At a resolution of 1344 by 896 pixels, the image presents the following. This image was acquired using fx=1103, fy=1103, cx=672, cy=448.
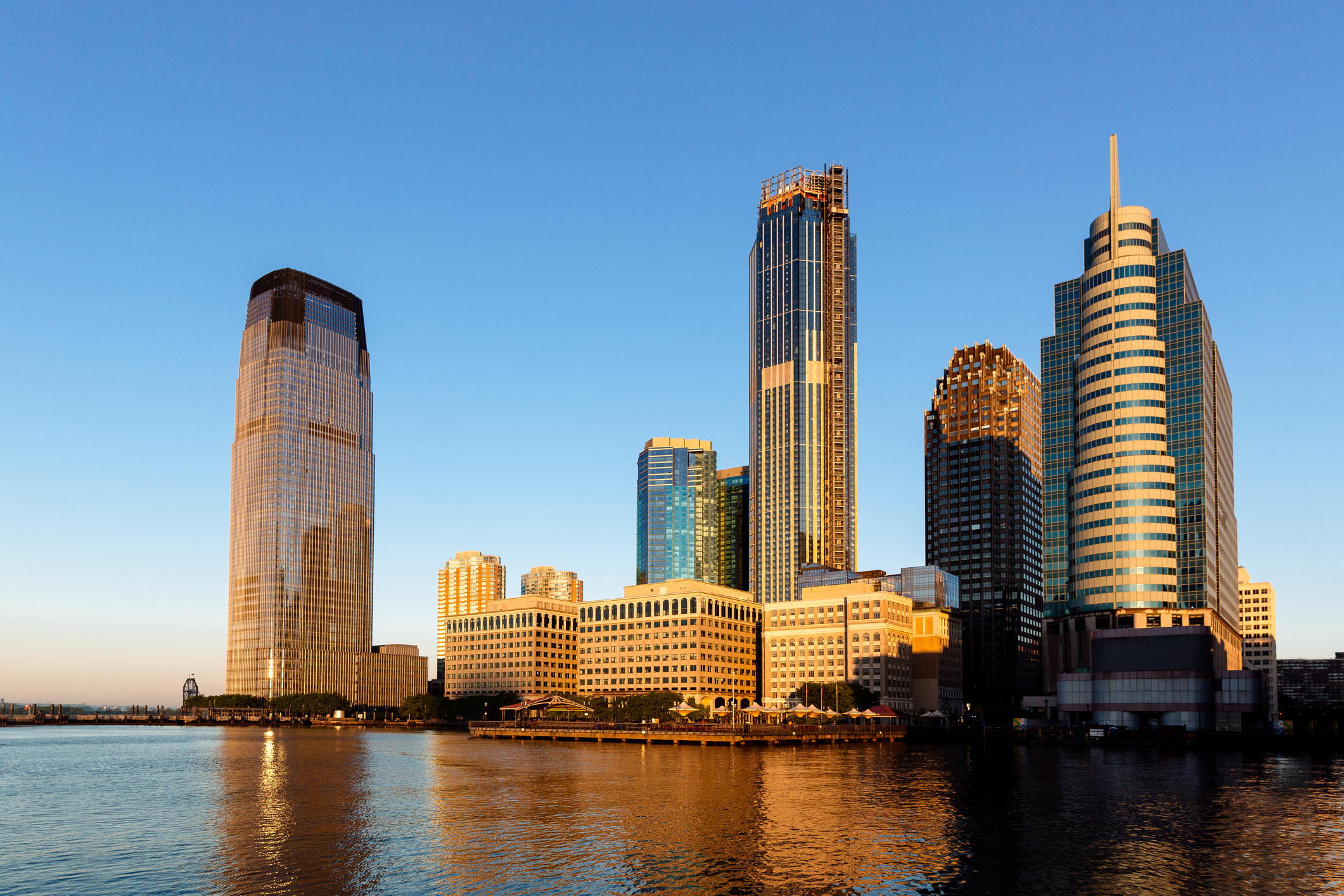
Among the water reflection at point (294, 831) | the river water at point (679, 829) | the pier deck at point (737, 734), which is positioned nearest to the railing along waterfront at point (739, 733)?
the pier deck at point (737, 734)

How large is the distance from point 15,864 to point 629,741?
462 ft

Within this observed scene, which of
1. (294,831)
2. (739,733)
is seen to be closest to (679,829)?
(294,831)

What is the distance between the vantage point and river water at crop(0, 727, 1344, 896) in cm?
5494

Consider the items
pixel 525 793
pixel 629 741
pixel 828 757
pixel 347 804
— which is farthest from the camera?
pixel 629 741

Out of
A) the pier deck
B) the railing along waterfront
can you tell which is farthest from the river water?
the railing along waterfront

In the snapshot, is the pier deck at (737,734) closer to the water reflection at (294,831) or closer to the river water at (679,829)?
the river water at (679,829)

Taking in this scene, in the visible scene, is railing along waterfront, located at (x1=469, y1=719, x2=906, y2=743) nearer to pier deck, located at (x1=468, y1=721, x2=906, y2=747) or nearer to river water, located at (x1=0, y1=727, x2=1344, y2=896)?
pier deck, located at (x1=468, y1=721, x2=906, y2=747)

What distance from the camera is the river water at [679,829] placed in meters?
54.9

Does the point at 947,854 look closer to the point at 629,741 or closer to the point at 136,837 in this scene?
the point at 136,837

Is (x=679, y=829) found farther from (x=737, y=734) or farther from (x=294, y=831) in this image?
(x=737, y=734)

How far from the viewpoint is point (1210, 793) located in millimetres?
95250

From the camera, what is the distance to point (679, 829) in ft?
233

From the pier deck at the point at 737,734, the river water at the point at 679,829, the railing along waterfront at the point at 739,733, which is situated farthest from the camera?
the railing along waterfront at the point at 739,733

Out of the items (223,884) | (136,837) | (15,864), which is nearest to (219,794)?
(136,837)
